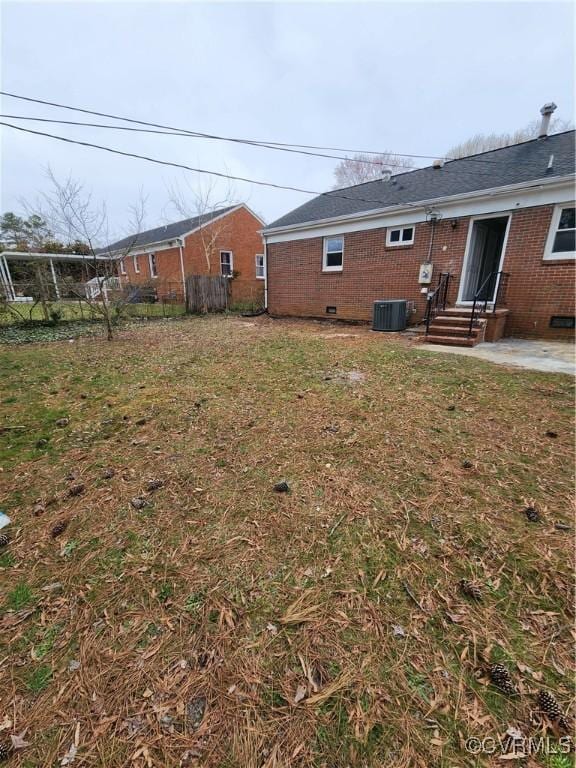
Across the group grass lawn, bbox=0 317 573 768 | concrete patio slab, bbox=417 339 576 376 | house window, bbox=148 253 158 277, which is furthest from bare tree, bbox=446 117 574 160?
grass lawn, bbox=0 317 573 768

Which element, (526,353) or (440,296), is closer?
(526,353)

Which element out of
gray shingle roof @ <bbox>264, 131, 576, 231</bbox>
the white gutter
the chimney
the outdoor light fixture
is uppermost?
the chimney

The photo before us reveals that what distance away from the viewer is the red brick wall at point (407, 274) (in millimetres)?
7832

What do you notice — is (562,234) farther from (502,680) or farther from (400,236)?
(502,680)

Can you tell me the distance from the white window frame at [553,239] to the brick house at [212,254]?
471 inches

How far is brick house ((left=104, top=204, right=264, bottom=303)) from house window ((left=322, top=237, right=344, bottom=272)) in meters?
5.30

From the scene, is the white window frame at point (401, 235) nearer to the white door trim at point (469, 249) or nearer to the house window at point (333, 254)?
the white door trim at point (469, 249)

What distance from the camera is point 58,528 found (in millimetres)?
2016

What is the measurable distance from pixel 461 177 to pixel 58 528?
12.7 metres

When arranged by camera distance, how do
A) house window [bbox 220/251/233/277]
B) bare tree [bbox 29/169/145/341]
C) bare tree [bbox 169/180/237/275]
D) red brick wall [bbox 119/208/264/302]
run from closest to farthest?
bare tree [bbox 29/169/145/341] → red brick wall [bbox 119/208/264/302] → bare tree [bbox 169/180/237/275] → house window [bbox 220/251/233/277]

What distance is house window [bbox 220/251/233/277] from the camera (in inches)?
800

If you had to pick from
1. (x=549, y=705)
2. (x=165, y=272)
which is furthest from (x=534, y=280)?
(x=165, y=272)

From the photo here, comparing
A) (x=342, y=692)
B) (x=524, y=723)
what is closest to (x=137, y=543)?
(x=342, y=692)

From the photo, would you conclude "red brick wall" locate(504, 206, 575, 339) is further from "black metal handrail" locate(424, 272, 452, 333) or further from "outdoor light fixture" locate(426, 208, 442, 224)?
"outdoor light fixture" locate(426, 208, 442, 224)
